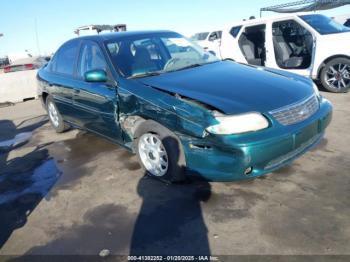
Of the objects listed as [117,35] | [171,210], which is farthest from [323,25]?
[171,210]

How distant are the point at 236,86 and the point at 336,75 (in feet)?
15.6

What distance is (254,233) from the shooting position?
9.27 feet

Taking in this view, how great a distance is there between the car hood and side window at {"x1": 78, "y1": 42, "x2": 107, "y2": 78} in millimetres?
805

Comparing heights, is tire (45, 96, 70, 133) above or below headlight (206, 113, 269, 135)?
below

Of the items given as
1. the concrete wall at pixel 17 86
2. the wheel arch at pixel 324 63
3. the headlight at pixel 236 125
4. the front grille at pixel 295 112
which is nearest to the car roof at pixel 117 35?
the headlight at pixel 236 125

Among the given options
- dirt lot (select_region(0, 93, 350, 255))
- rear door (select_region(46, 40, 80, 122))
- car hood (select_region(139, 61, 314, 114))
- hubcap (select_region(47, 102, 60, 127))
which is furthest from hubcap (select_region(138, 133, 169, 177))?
hubcap (select_region(47, 102, 60, 127))

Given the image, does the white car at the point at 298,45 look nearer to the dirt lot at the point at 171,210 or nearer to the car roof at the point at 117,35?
the dirt lot at the point at 171,210

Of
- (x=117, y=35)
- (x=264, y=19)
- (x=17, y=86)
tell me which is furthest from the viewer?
(x=17, y=86)

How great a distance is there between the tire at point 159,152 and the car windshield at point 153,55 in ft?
2.38

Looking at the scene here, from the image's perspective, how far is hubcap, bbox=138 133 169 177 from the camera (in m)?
3.76

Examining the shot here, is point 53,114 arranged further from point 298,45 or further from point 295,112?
point 298,45

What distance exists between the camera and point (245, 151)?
2.97 m

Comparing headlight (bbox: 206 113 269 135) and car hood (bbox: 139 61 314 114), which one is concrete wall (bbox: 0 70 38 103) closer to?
car hood (bbox: 139 61 314 114)

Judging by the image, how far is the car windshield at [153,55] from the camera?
13.5 feet
